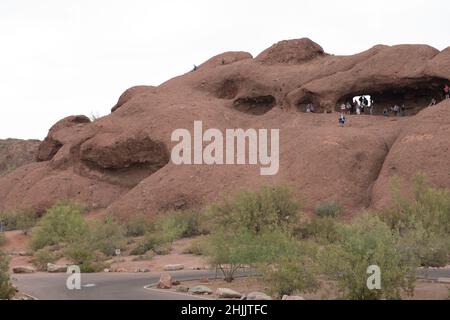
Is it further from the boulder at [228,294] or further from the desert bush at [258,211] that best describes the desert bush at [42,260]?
the boulder at [228,294]

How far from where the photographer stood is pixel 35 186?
43969mm

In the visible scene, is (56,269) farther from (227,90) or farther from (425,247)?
(227,90)

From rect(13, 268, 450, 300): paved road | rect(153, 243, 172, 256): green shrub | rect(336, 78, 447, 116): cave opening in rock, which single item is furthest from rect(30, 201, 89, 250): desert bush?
rect(336, 78, 447, 116): cave opening in rock

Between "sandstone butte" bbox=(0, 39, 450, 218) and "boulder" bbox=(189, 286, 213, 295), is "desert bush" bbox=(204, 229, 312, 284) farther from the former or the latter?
"sandstone butte" bbox=(0, 39, 450, 218)

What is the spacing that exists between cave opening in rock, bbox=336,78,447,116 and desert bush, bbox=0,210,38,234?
22.3m

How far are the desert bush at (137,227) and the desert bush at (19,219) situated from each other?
339 inches

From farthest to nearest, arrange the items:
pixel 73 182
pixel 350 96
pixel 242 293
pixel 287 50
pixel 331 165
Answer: pixel 287 50
pixel 73 182
pixel 350 96
pixel 331 165
pixel 242 293

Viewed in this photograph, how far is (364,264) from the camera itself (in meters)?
12.4

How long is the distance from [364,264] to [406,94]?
29835mm

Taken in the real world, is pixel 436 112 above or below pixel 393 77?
below

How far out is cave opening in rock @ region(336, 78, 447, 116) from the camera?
124ft

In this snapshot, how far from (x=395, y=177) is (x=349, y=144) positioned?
5.29 meters
